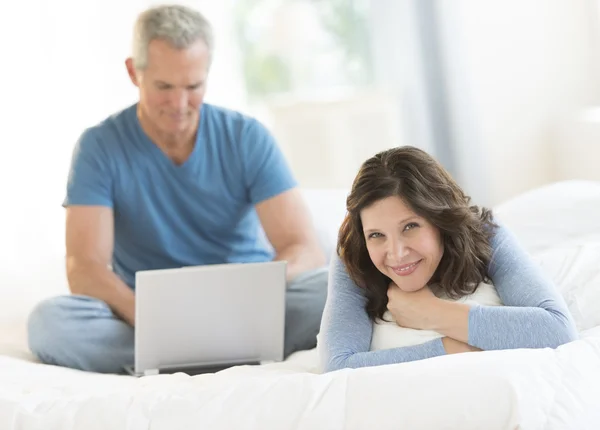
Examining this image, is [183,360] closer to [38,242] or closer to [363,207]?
[363,207]

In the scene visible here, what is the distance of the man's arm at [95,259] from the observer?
7.56 ft

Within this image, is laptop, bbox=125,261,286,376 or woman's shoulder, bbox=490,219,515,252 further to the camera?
laptop, bbox=125,261,286,376

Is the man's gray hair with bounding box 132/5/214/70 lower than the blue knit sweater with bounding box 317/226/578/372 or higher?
higher

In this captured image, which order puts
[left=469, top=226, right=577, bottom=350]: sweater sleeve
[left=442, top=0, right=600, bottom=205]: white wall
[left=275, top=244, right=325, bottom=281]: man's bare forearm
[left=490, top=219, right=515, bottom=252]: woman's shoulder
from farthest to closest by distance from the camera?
[left=442, top=0, right=600, bottom=205]: white wall → [left=275, top=244, right=325, bottom=281]: man's bare forearm → [left=490, top=219, right=515, bottom=252]: woman's shoulder → [left=469, top=226, right=577, bottom=350]: sweater sleeve

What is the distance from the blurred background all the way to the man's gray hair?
1.47m

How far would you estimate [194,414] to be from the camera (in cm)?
138

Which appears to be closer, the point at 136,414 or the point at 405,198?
the point at 136,414

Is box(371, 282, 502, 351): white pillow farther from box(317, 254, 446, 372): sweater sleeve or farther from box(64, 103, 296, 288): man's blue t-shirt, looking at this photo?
box(64, 103, 296, 288): man's blue t-shirt

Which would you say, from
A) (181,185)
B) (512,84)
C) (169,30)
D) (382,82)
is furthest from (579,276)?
(382,82)

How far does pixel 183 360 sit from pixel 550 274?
756 millimetres

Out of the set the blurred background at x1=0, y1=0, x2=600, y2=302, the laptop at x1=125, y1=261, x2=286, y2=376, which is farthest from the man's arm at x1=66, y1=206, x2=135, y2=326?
the blurred background at x1=0, y1=0, x2=600, y2=302

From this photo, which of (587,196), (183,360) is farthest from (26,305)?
(587,196)

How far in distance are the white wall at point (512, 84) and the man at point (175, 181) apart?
1.98 metres

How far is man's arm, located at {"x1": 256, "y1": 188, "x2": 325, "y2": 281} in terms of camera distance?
8.10ft
